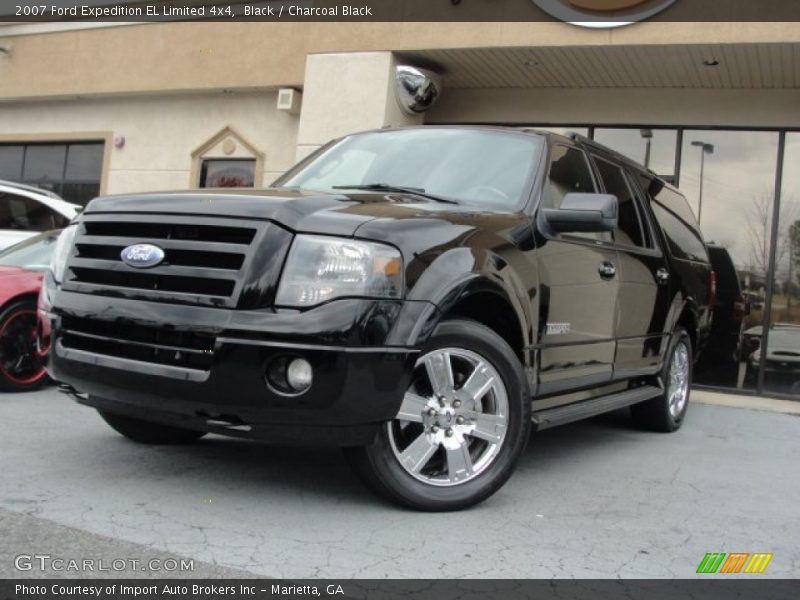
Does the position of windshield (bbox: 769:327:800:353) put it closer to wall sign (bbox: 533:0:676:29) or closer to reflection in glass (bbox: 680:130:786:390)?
reflection in glass (bbox: 680:130:786:390)

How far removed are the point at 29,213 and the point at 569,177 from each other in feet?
21.3

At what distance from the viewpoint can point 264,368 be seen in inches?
117

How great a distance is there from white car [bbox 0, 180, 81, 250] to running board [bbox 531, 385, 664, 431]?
6.27 meters

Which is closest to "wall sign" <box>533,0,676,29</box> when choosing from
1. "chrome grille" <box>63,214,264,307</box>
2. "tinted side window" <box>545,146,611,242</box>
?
"tinted side window" <box>545,146,611,242</box>

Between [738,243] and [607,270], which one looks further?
[738,243]

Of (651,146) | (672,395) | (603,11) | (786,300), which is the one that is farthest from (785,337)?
(603,11)

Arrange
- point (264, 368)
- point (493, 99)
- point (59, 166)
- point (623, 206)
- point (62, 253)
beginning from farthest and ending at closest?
point (59, 166) < point (493, 99) < point (623, 206) < point (62, 253) < point (264, 368)

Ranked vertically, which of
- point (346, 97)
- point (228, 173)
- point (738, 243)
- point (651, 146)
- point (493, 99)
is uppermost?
point (493, 99)

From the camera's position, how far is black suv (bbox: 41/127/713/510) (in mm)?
3016

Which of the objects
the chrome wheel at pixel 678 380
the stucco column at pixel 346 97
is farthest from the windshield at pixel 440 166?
the stucco column at pixel 346 97

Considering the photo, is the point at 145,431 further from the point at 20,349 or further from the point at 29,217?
the point at 29,217

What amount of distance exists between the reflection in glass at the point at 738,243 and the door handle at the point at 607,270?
532 centimetres

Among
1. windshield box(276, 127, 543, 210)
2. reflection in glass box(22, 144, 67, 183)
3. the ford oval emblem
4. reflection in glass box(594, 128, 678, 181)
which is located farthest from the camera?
reflection in glass box(22, 144, 67, 183)

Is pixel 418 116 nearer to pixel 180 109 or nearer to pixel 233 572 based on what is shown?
pixel 180 109
